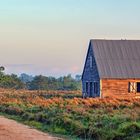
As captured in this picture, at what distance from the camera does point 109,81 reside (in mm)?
47219

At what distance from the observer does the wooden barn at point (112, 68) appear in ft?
155

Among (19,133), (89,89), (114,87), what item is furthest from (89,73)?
(19,133)

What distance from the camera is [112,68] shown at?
157 ft

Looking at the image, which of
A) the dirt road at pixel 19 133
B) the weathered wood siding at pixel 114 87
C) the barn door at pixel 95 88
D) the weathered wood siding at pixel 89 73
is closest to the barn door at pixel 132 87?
the weathered wood siding at pixel 114 87

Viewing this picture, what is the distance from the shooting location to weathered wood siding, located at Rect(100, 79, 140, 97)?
47188mm

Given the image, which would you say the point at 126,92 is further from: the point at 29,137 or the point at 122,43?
the point at 29,137

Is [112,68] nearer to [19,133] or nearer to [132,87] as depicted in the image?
[132,87]

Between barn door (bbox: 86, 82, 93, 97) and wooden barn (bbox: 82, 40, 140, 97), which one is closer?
wooden barn (bbox: 82, 40, 140, 97)

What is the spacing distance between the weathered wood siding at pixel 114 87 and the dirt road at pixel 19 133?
76.1 ft

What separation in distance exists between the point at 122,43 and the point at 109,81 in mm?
5885

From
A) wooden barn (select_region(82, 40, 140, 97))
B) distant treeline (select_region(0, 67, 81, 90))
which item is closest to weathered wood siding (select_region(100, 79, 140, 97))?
wooden barn (select_region(82, 40, 140, 97))

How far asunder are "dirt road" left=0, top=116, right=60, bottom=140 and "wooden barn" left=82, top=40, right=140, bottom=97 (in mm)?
23428

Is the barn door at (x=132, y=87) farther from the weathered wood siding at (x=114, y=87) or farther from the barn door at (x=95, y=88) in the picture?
the barn door at (x=95, y=88)

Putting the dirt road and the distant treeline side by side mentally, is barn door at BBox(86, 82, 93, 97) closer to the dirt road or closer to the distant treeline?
the dirt road
